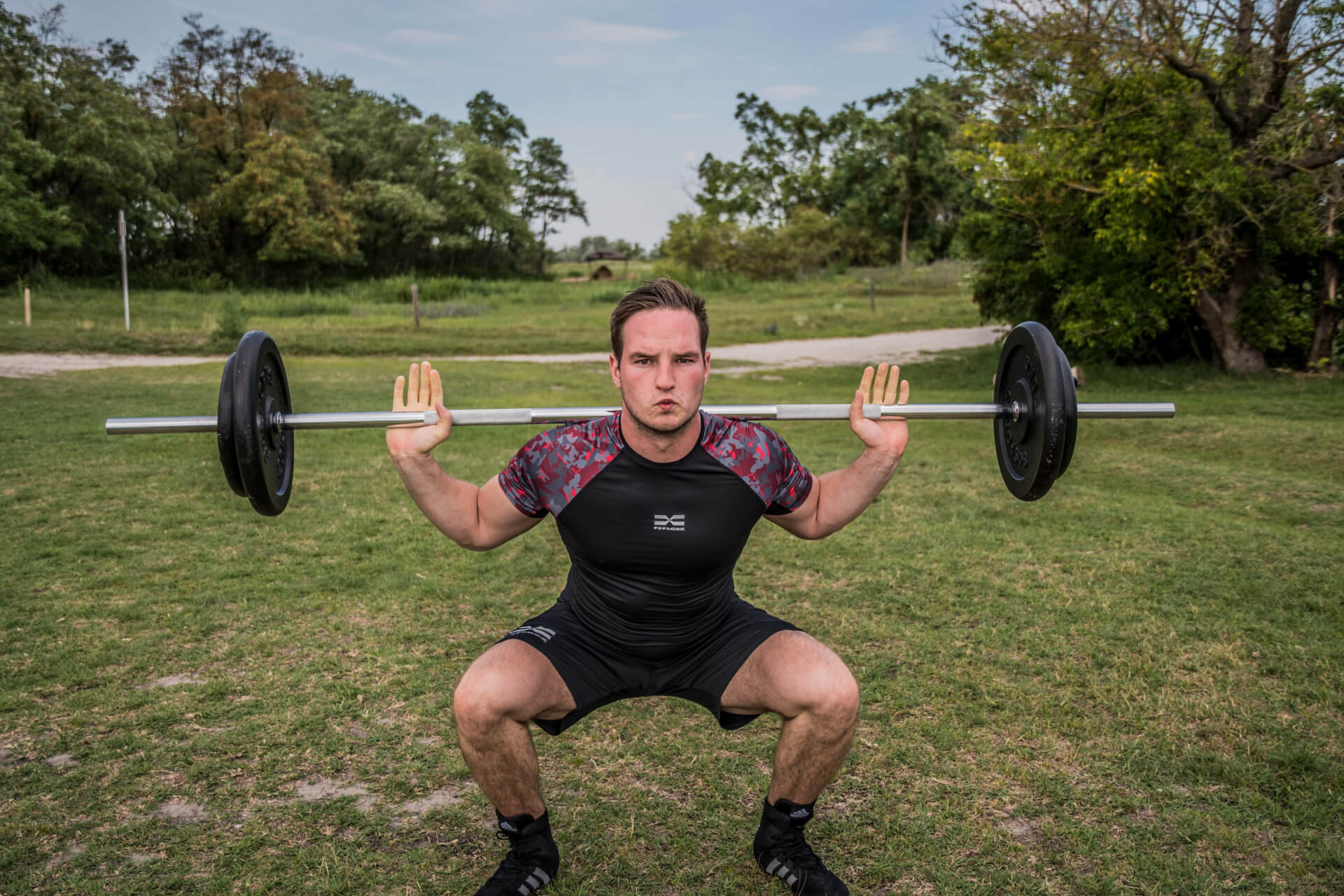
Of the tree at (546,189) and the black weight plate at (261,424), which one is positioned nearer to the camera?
the black weight plate at (261,424)

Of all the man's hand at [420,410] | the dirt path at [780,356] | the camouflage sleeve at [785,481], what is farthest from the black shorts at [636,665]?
the dirt path at [780,356]

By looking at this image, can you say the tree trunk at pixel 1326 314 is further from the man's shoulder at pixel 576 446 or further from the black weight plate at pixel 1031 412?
the man's shoulder at pixel 576 446

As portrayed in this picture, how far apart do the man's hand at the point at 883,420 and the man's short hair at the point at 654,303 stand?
0.55 meters

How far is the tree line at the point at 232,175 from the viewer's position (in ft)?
101

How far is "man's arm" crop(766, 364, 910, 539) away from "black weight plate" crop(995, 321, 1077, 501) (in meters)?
0.46

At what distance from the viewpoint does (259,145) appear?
34812 millimetres

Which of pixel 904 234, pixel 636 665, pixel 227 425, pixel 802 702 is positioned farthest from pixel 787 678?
pixel 904 234

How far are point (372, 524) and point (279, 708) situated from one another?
9.82 feet

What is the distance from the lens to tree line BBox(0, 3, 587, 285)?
3086 centimetres

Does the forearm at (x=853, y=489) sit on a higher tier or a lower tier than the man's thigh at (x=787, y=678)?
higher

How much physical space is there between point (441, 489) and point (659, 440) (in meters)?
0.68

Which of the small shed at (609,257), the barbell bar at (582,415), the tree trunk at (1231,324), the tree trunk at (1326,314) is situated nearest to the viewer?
the barbell bar at (582,415)

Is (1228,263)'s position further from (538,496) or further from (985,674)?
(538,496)

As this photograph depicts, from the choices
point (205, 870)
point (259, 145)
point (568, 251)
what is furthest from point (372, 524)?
point (568, 251)
